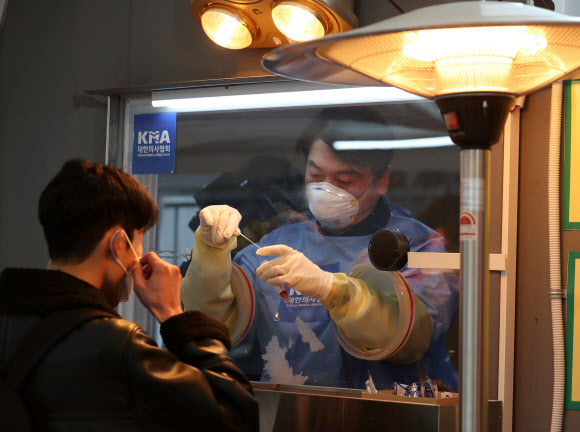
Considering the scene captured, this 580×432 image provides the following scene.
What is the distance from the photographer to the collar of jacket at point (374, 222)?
2.54 m

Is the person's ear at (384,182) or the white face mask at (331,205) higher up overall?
the person's ear at (384,182)

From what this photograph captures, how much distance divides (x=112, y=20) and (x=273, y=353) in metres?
1.59

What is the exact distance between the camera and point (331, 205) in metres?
2.59

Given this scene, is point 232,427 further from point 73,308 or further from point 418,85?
point 418,85

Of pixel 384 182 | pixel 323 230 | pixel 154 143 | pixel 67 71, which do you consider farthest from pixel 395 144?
pixel 67 71

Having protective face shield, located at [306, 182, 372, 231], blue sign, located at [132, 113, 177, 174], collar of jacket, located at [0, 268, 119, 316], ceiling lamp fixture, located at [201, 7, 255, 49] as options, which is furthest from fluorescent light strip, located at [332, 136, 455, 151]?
collar of jacket, located at [0, 268, 119, 316]

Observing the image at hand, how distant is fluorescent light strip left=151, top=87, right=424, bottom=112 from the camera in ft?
8.29

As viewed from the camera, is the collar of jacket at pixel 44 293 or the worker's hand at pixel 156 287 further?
the worker's hand at pixel 156 287

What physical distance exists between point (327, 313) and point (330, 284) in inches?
5.4

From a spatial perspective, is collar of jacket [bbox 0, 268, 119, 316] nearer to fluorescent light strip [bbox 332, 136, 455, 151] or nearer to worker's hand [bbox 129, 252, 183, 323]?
worker's hand [bbox 129, 252, 183, 323]

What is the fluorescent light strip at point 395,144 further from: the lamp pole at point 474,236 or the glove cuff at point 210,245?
the lamp pole at point 474,236

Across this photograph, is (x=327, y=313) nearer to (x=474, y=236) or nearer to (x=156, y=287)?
(x=156, y=287)

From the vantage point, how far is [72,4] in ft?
10.1

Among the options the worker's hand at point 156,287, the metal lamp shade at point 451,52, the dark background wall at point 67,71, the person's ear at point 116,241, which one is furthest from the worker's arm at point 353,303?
the metal lamp shade at point 451,52
